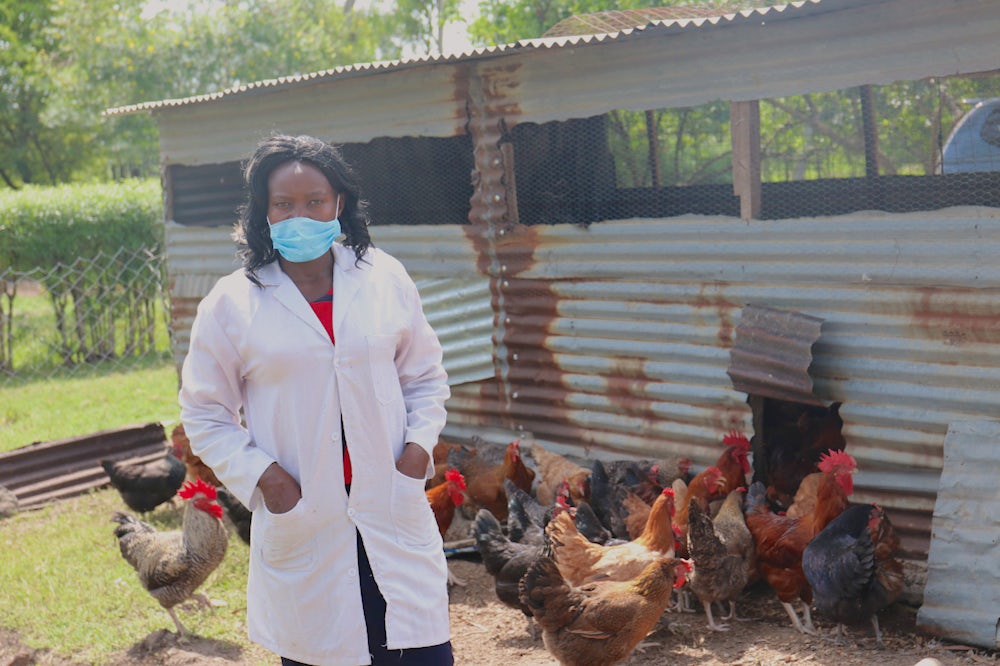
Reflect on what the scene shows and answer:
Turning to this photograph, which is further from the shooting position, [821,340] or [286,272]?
[821,340]

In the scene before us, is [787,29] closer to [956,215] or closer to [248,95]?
[956,215]

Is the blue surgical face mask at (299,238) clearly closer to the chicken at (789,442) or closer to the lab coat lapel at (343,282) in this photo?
the lab coat lapel at (343,282)

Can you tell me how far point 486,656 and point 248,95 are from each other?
16.1ft

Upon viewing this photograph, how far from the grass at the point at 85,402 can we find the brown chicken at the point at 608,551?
7.04m

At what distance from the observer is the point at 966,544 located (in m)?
4.75

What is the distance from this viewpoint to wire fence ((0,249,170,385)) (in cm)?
1463

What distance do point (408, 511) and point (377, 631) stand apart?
345 mm

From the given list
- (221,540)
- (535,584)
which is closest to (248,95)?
(221,540)

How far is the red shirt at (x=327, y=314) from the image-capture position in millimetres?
2920

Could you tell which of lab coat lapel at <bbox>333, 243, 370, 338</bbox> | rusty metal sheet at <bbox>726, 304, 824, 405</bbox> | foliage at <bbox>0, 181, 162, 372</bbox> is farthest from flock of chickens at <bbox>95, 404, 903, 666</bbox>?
foliage at <bbox>0, 181, 162, 372</bbox>

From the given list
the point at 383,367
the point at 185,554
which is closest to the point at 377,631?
the point at 383,367

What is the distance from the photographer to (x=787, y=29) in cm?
Answer: 516

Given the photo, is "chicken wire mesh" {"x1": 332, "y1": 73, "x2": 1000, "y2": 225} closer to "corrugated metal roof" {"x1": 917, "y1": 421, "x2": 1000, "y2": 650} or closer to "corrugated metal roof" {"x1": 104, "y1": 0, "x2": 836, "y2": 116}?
"corrugated metal roof" {"x1": 104, "y1": 0, "x2": 836, "y2": 116}

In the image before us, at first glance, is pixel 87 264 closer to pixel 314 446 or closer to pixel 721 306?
pixel 721 306
